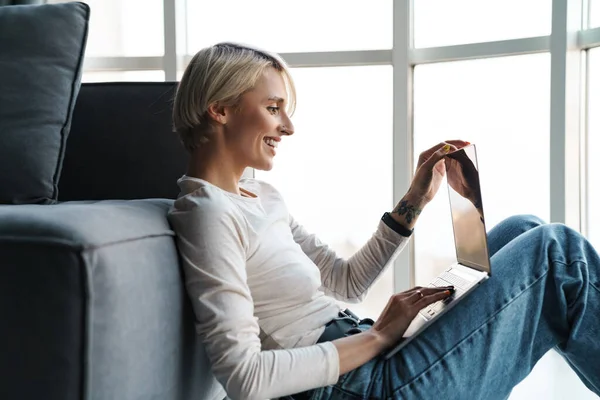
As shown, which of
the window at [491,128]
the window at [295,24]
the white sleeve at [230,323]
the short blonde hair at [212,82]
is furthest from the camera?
the window at [295,24]

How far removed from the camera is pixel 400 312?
113cm

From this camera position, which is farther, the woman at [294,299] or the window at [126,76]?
the window at [126,76]

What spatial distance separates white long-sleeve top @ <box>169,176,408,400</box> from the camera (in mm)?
977

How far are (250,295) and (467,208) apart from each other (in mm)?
451

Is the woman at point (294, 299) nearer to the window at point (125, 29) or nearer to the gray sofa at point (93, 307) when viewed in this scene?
the gray sofa at point (93, 307)

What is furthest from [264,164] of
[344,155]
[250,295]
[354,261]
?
[344,155]

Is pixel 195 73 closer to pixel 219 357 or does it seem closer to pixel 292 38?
pixel 219 357

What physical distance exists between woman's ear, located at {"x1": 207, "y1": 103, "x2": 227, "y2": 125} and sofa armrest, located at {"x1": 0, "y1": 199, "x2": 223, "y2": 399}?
0.42 m

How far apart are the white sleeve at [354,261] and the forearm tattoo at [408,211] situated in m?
0.04

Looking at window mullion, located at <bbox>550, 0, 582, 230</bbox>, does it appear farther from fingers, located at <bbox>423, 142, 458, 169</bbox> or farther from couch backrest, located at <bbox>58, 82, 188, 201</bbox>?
couch backrest, located at <bbox>58, 82, 188, 201</bbox>

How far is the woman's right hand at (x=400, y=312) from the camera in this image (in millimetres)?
1117

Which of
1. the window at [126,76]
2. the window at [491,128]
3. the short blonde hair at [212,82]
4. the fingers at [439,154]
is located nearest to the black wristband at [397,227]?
the fingers at [439,154]

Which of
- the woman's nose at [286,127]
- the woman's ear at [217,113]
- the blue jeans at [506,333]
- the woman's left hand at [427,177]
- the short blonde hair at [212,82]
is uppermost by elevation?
the short blonde hair at [212,82]

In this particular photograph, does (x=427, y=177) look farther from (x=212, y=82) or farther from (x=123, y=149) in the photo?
(x=123, y=149)
